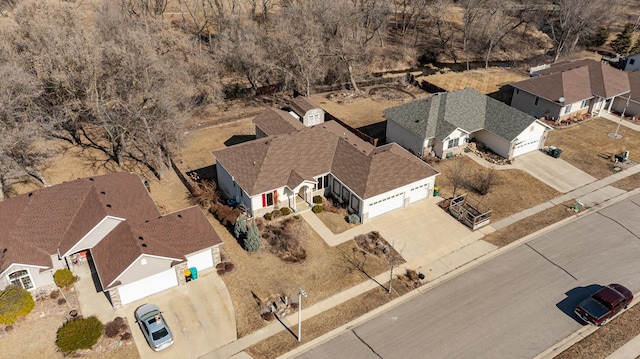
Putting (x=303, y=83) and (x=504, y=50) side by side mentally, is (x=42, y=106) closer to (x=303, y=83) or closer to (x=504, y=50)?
(x=303, y=83)

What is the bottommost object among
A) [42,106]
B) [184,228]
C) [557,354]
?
[557,354]

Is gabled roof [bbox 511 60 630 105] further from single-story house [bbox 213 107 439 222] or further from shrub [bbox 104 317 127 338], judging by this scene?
shrub [bbox 104 317 127 338]

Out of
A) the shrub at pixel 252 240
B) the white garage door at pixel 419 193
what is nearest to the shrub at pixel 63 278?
the shrub at pixel 252 240

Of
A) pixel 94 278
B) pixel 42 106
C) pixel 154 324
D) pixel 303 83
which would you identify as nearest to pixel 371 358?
pixel 154 324

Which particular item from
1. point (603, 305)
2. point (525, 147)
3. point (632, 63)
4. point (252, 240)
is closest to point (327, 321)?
point (252, 240)

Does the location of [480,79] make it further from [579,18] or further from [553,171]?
[553,171]

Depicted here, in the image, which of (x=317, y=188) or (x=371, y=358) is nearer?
A: (x=371, y=358)
